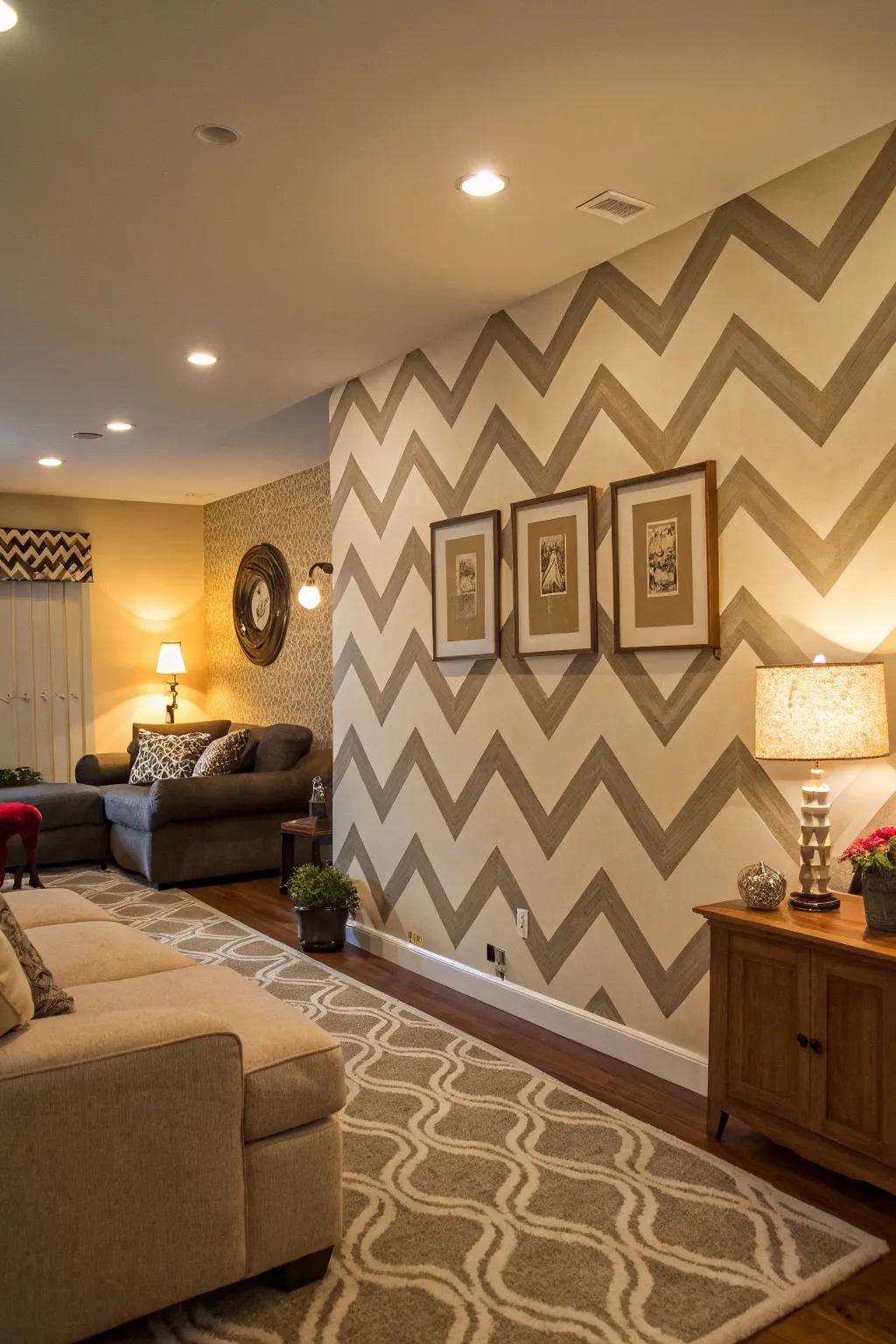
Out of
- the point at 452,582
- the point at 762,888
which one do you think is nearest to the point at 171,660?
the point at 452,582

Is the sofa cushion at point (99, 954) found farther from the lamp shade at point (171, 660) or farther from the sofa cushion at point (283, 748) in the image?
the lamp shade at point (171, 660)

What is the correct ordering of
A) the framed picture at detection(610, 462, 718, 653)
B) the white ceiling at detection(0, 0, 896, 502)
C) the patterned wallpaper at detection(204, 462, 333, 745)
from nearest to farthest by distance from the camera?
the white ceiling at detection(0, 0, 896, 502) < the framed picture at detection(610, 462, 718, 653) < the patterned wallpaper at detection(204, 462, 333, 745)

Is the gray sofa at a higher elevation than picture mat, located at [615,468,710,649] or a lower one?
lower

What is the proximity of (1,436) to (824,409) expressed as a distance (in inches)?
195

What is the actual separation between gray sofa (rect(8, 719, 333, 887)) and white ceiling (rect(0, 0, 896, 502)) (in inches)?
112

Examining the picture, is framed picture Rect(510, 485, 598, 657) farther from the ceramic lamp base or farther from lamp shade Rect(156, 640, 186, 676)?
lamp shade Rect(156, 640, 186, 676)

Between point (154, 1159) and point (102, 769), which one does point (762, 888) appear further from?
point (102, 769)

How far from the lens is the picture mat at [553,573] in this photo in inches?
145

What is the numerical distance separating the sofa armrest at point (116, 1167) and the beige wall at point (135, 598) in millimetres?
6731

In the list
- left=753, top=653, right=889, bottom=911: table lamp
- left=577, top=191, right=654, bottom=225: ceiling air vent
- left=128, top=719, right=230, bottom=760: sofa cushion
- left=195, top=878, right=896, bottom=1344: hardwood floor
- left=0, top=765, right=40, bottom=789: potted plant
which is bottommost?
left=195, top=878, right=896, bottom=1344: hardwood floor

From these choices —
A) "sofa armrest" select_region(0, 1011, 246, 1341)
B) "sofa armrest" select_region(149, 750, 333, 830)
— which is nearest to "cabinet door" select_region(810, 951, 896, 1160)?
"sofa armrest" select_region(0, 1011, 246, 1341)

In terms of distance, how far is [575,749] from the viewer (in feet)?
12.0

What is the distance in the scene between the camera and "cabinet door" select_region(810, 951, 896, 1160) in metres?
2.36

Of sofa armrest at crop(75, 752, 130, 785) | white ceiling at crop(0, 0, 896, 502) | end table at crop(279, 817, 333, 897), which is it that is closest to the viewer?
white ceiling at crop(0, 0, 896, 502)
